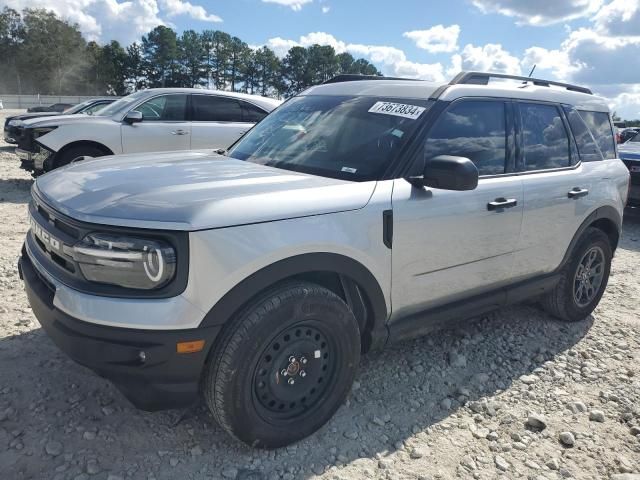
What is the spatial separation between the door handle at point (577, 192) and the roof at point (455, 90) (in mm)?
672

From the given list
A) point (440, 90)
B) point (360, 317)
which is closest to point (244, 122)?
point (440, 90)

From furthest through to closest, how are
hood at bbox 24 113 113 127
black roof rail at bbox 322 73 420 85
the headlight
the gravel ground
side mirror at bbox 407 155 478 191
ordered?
hood at bbox 24 113 113 127
black roof rail at bbox 322 73 420 85
side mirror at bbox 407 155 478 191
the gravel ground
the headlight

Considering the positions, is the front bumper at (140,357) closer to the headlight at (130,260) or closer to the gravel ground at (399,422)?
the headlight at (130,260)

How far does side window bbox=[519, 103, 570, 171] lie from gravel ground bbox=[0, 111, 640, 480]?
4.50ft

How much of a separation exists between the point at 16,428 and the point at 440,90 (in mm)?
3001

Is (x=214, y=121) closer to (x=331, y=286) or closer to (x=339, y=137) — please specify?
(x=339, y=137)

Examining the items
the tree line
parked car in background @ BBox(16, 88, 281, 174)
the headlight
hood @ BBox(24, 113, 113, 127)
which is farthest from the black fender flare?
the tree line

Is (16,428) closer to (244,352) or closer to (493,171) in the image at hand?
(244,352)

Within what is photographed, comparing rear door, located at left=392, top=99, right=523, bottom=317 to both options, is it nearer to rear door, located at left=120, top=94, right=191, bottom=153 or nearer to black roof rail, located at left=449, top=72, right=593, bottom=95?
black roof rail, located at left=449, top=72, right=593, bottom=95

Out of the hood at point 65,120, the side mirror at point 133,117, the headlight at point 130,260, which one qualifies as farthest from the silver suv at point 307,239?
the hood at point 65,120

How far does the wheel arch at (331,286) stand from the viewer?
2.27 meters

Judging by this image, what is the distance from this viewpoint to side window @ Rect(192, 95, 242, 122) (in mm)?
8656

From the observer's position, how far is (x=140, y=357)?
217cm

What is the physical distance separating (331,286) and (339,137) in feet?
3.13
